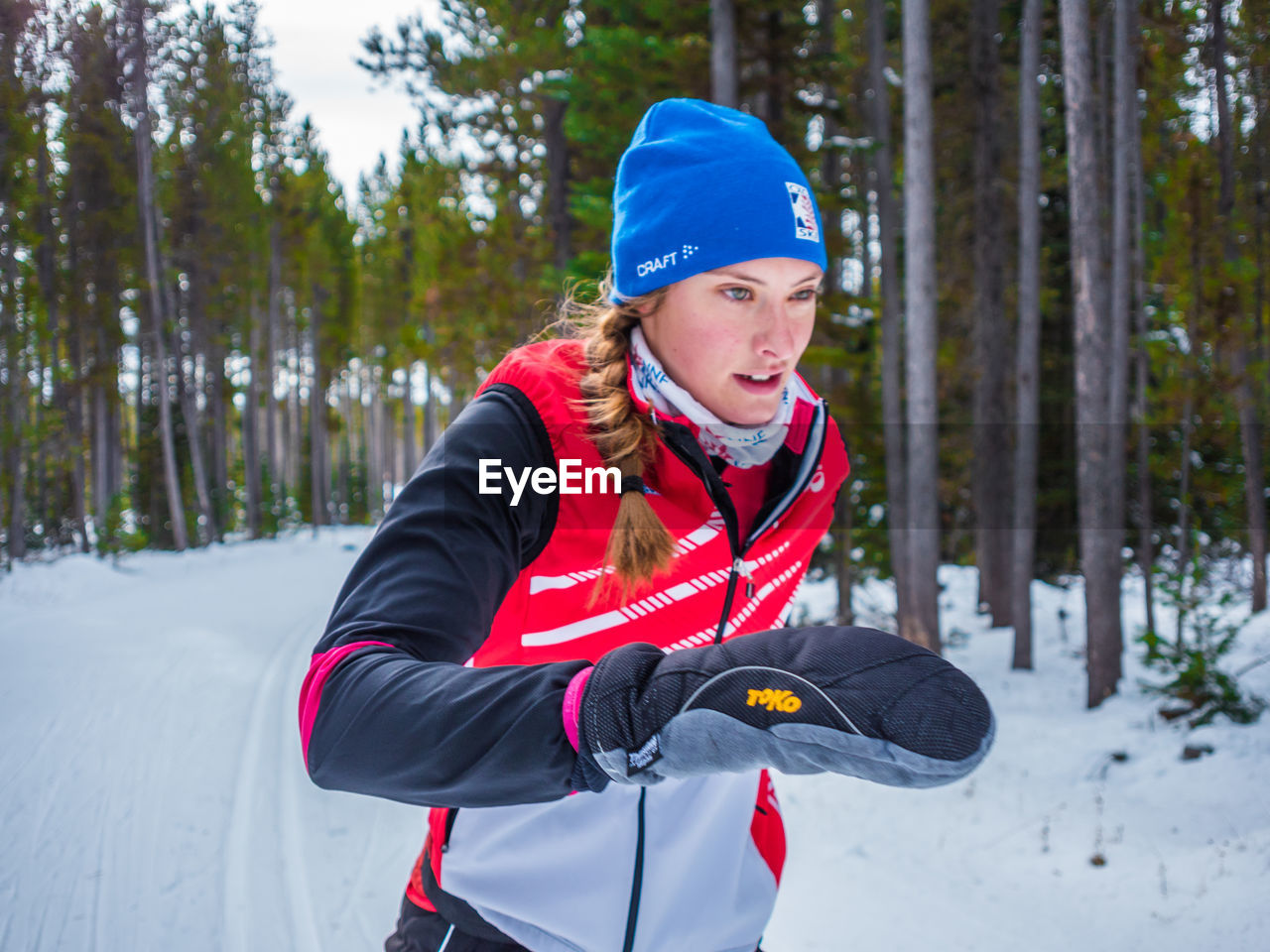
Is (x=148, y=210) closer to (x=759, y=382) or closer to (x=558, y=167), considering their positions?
(x=558, y=167)

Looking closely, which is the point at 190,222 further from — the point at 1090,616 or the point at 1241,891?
the point at 1241,891

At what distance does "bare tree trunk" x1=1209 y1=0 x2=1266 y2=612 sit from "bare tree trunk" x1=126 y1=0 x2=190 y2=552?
854 inches

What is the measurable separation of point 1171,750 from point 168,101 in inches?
1009

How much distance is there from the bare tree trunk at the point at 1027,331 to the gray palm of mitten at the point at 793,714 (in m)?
10.9

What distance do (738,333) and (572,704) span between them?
0.90m

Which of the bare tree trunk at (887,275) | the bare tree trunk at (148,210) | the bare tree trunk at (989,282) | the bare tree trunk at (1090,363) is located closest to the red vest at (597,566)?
the bare tree trunk at (1090,363)

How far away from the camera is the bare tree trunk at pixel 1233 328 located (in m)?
9.23

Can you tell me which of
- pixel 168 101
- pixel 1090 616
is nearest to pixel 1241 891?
pixel 1090 616

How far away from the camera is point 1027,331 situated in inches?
420

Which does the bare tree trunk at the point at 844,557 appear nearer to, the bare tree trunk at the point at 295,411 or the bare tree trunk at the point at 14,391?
the bare tree trunk at the point at 14,391

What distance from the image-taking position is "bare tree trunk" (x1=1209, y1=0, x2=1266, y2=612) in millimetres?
9234

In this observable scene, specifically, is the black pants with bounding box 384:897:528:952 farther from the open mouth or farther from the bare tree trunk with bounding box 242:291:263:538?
the bare tree trunk with bounding box 242:291:263:538

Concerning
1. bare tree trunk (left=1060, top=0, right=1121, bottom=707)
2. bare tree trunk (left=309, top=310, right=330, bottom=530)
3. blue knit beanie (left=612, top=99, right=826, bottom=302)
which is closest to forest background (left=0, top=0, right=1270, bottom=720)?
bare tree trunk (left=1060, top=0, right=1121, bottom=707)

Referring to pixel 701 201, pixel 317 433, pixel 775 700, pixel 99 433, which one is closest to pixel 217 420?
pixel 317 433
